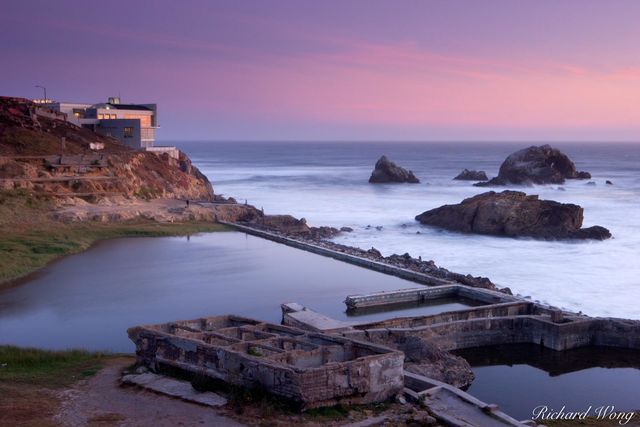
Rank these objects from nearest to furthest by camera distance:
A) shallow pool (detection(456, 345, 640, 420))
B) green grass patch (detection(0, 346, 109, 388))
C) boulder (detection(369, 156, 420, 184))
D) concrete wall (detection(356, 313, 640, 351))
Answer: green grass patch (detection(0, 346, 109, 388))
shallow pool (detection(456, 345, 640, 420))
concrete wall (detection(356, 313, 640, 351))
boulder (detection(369, 156, 420, 184))

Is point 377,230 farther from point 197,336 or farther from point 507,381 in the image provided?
point 197,336

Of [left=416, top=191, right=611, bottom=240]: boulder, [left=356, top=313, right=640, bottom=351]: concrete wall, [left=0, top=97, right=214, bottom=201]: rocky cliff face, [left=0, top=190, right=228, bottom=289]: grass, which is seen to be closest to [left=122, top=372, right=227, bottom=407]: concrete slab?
[left=356, top=313, right=640, bottom=351]: concrete wall

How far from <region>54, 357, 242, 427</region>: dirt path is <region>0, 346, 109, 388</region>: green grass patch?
0.62 m

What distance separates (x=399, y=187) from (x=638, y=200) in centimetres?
2752

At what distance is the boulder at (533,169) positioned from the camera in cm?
8212

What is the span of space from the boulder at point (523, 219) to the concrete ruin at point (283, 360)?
30.4m

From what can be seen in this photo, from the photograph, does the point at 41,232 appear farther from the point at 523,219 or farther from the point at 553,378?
the point at 523,219

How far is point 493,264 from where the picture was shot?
35.3 m

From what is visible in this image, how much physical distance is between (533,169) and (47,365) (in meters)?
74.8

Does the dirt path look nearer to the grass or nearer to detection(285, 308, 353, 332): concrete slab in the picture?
detection(285, 308, 353, 332): concrete slab

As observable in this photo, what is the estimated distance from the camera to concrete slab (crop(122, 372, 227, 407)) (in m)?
12.6

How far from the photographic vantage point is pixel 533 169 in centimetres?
8244

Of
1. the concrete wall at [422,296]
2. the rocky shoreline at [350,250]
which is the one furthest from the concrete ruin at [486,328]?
the rocky shoreline at [350,250]

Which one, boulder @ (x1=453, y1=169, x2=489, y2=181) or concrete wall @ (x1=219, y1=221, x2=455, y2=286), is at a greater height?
boulder @ (x1=453, y1=169, x2=489, y2=181)
